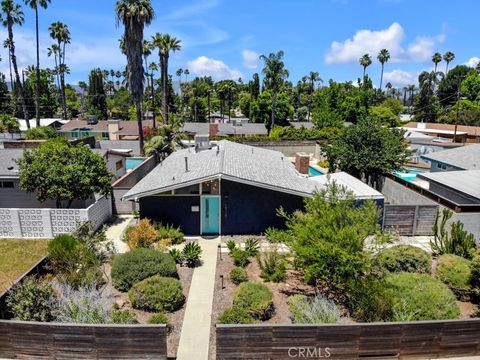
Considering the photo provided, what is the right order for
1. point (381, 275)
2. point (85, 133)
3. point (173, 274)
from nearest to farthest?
point (381, 275), point (173, 274), point (85, 133)

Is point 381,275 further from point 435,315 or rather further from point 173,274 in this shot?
point 173,274

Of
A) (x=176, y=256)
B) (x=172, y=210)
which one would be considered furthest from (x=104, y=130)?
(x=176, y=256)

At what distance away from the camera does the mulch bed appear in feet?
32.7

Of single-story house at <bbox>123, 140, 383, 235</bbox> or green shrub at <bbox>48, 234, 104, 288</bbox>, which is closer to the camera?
green shrub at <bbox>48, 234, 104, 288</bbox>

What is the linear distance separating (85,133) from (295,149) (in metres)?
32.6

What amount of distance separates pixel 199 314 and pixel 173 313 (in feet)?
2.75

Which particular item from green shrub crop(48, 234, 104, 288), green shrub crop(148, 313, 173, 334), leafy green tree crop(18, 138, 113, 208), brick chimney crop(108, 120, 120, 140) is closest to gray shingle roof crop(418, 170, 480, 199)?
green shrub crop(148, 313, 173, 334)

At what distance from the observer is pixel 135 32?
32719 mm

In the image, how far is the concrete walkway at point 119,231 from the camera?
16953 millimetres

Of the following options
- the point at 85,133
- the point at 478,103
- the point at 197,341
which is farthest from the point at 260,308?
the point at 478,103

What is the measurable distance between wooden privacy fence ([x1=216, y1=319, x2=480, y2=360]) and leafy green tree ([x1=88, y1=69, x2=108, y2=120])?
79.0 metres

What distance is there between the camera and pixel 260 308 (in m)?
10.9

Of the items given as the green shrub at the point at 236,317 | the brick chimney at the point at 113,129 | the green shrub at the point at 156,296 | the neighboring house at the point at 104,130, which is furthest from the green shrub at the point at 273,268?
the brick chimney at the point at 113,129

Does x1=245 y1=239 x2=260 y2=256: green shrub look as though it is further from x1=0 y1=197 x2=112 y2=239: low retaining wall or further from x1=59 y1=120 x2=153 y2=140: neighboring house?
x1=59 y1=120 x2=153 y2=140: neighboring house
